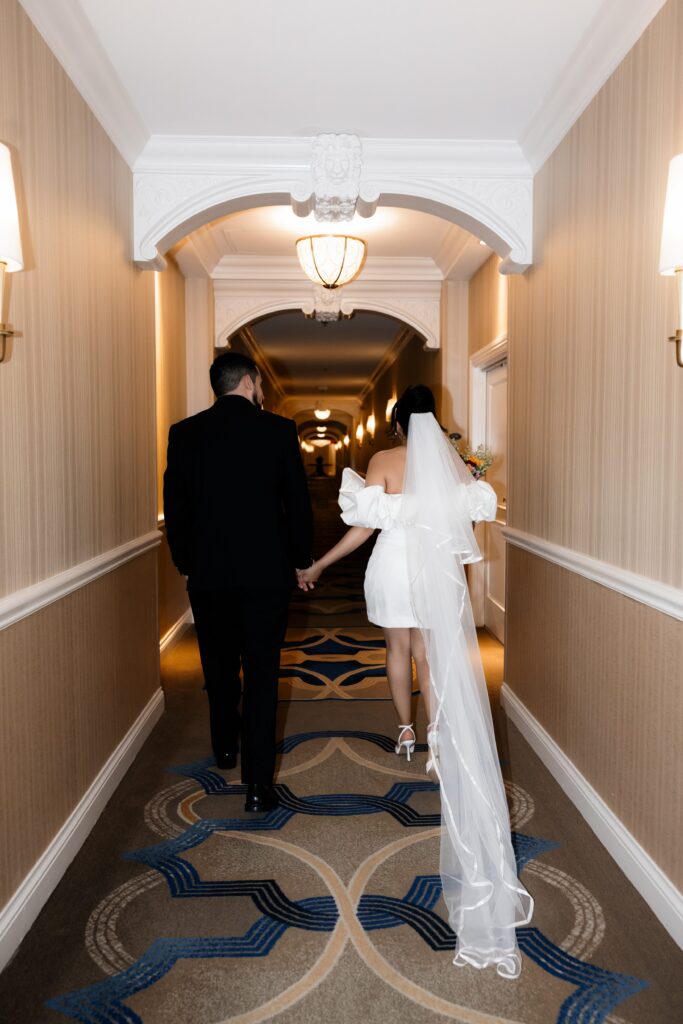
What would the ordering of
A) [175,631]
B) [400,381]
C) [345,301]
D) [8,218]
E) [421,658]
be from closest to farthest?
[8,218] < [421,658] < [175,631] < [345,301] < [400,381]

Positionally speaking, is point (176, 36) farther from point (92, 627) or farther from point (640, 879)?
point (640, 879)

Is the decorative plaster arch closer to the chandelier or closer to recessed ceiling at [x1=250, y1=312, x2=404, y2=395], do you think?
recessed ceiling at [x1=250, y1=312, x2=404, y2=395]

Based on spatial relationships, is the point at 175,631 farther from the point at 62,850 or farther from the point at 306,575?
the point at 62,850

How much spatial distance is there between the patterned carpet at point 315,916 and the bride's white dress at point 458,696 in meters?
0.11

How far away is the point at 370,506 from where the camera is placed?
3.19 metres

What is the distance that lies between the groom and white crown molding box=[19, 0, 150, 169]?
1.11 m

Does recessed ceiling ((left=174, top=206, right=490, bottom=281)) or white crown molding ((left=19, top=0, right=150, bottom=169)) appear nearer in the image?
white crown molding ((left=19, top=0, right=150, bottom=169))

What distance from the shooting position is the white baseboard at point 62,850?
2.07 meters

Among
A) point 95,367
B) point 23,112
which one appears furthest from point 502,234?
point 23,112

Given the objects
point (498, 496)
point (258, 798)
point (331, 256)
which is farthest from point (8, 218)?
point (498, 496)

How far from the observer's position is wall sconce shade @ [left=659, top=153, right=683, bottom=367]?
1.91 metres

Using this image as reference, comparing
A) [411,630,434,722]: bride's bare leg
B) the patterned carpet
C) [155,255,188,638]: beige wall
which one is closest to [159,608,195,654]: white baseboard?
[155,255,188,638]: beige wall

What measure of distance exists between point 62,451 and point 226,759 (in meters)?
1.55

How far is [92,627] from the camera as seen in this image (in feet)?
9.48
